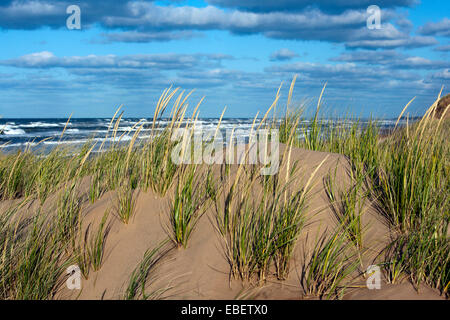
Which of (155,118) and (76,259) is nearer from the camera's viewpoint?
(76,259)

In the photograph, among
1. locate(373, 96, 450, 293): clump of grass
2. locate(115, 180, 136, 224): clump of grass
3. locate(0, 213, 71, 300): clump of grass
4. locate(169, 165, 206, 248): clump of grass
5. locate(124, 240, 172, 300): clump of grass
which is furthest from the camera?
locate(115, 180, 136, 224): clump of grass

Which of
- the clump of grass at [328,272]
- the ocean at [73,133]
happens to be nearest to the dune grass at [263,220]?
the clump of grass at [328,272]

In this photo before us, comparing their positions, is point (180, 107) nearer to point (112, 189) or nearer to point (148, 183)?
point (148, 183)

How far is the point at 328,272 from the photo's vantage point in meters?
2.37

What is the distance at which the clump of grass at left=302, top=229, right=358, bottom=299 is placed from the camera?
2309 millimetres

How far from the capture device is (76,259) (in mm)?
2945

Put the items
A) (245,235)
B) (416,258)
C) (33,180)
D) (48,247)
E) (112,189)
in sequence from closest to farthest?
1. (416,258)
2. (245,235)
3. (48,247)
4. (112,189)
5. (33,180)

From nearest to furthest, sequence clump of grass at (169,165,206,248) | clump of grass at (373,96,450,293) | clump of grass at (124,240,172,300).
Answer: clump of grass at (373,96,450,293), clump of grass at (124,240,172,300), clump of grass at (169,165,206,248)

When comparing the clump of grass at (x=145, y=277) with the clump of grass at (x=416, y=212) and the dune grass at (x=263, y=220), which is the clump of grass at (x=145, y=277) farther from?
the clump of grass at (x=416, y=212)

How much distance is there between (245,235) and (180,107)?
1.76 meters

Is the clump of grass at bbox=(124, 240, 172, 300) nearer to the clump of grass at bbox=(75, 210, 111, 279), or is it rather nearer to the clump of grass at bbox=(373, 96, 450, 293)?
the clump of grass at bbox=(75, 210, 111, 279)

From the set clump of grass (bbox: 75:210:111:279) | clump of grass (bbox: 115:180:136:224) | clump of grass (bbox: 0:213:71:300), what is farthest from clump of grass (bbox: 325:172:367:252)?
clump of grass (bbox: 0:213:71:300)

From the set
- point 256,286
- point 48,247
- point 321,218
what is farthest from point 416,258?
point 48,247

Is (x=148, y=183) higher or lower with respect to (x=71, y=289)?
higher
